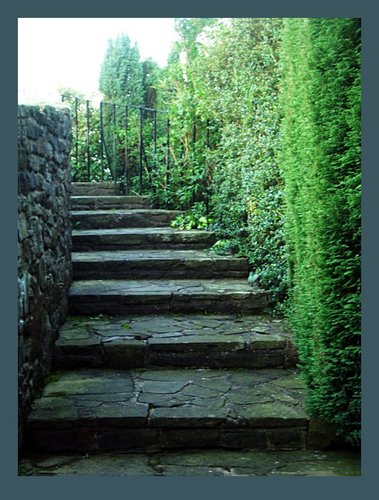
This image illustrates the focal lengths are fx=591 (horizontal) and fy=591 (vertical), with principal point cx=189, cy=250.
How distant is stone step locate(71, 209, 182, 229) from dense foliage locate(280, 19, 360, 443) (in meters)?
3.40

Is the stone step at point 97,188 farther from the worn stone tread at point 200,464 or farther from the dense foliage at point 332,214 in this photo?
the worn stone tread at point 200,464

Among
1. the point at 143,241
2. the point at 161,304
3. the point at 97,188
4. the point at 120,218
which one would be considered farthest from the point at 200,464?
the point at 97,188

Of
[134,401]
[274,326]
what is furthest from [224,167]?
[134,401]

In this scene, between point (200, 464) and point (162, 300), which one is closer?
point (200, 464)

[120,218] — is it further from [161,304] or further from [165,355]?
[165,355]

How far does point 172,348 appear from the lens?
4332 millimetres

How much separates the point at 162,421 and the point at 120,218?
3618 mm

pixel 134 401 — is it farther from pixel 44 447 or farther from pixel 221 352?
pixel 221 352

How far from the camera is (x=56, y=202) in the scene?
4.57 metres

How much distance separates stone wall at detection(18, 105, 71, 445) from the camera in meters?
3.40

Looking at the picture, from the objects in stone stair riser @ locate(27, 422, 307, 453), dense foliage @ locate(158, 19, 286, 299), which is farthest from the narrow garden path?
dense foliage @ locate(158, 19, 286, 299)

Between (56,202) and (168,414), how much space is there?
75.9 inches

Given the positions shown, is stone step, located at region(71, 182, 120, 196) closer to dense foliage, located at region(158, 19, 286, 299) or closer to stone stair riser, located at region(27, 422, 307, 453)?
dense foliage, located at region(158, 19, 286, 299)

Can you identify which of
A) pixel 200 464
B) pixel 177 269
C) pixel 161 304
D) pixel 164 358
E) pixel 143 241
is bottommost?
pixel 200 464
